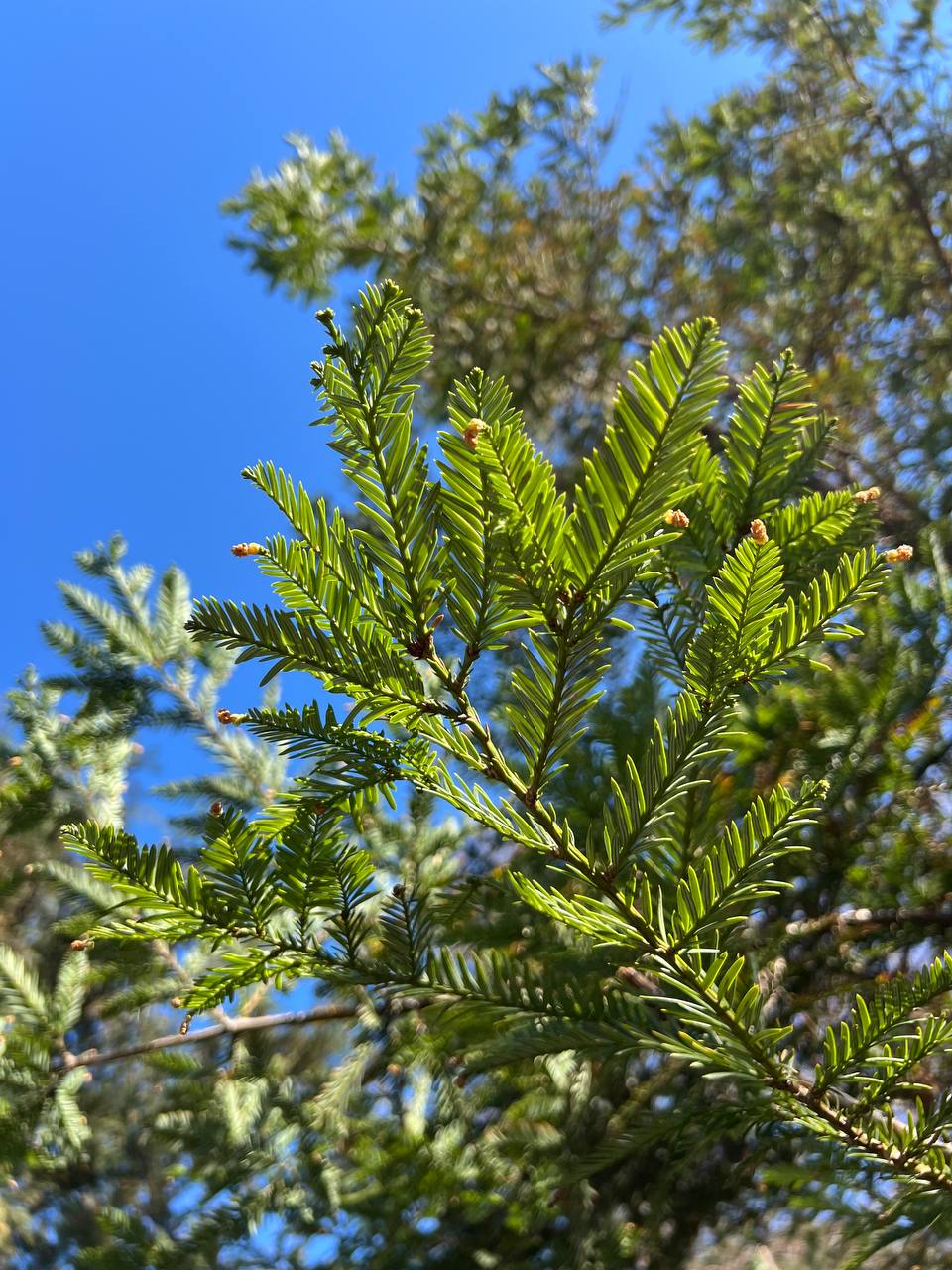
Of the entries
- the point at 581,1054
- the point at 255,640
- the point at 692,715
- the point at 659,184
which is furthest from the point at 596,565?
the point at 659,184

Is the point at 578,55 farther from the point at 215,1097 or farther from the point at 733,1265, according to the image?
the point at 733,1265

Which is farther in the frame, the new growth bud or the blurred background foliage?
the blurred background foliage

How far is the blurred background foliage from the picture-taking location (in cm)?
Result: 188

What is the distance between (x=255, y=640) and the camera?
0.78 m

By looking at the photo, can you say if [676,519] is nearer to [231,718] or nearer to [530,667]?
[530,667]

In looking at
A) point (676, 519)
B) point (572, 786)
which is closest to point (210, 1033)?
point (572, 786)

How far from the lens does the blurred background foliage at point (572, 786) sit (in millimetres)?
1878

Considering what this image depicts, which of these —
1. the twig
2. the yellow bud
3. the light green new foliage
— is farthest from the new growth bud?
the twig

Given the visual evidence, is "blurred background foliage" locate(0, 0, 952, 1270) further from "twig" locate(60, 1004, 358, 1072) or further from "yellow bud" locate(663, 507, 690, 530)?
"yellow bud" locate(663, 507, 690, 530)

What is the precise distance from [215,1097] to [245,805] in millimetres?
886

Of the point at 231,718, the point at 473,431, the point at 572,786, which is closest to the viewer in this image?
the point at 473,431

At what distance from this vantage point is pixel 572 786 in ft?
5.53

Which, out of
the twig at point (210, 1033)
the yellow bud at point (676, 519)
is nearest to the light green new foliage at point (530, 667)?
the yellow bud at point (676, 519)

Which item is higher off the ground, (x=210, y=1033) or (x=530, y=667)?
(x=210, y=1033)
